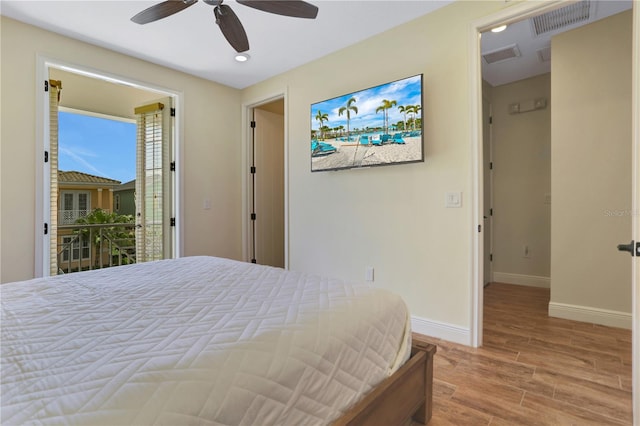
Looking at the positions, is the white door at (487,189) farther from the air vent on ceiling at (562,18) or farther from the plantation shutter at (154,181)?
the plantation shutter at (154,181)

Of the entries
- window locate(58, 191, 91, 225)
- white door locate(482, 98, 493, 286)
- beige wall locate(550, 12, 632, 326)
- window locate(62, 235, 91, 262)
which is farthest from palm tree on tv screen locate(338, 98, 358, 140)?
window locate(58, 191, 91, 225)

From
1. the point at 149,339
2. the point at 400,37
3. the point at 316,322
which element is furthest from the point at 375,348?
the point at 400,37

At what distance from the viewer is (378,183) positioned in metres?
2.92

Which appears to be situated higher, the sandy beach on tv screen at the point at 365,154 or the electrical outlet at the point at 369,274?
the sandy beach on tv screen at the point at 365,154

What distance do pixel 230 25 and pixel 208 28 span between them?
1019mm

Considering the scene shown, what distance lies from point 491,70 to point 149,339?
14.7 feet

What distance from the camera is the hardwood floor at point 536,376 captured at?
159cm

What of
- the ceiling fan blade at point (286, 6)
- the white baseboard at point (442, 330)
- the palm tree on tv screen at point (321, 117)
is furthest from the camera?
the palm tree on tv screen at point (321, 117)

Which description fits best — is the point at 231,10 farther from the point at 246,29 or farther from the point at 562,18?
the point at 562,18

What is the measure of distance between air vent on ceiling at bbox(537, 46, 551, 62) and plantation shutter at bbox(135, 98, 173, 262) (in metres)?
4.19

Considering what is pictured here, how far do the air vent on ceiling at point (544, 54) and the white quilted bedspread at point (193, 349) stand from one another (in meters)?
3.46

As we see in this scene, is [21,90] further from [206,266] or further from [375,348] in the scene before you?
[375,348]

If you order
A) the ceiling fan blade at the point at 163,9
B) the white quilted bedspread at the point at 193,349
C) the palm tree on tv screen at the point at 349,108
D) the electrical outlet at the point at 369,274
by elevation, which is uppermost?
the ceiling fan blade at the point at 163,9

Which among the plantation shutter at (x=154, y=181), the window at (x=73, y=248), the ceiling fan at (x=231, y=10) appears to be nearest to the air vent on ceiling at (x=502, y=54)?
the ceiling fan at (x=231, y=10)
